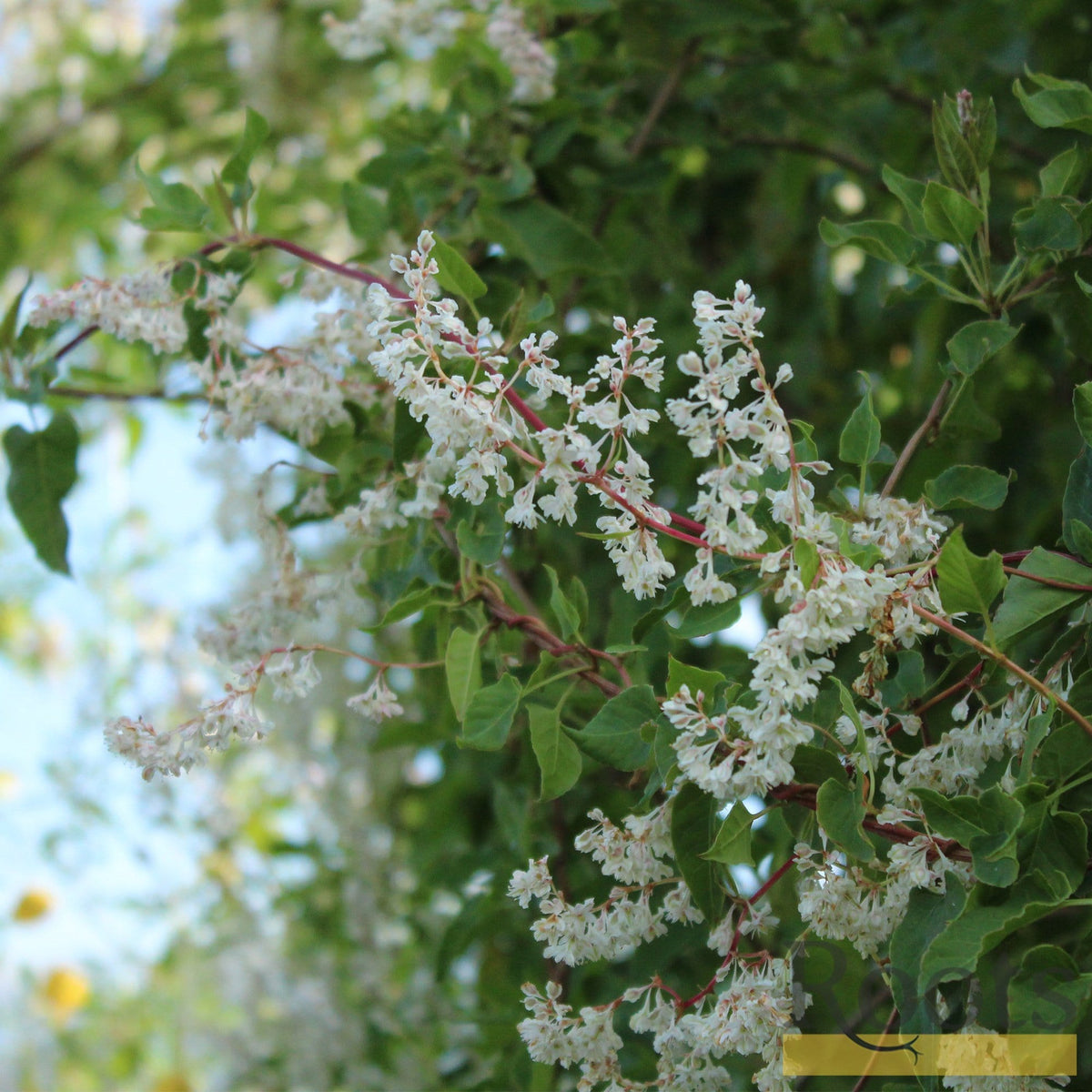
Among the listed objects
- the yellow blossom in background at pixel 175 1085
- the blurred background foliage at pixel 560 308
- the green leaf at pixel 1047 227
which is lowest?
the yellow blossom in background at pixel 175 1085

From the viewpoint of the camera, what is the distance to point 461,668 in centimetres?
53

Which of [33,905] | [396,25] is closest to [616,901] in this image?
[396,25]

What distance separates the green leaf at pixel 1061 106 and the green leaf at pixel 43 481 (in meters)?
0.62

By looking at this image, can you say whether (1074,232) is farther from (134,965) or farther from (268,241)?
(134,965)

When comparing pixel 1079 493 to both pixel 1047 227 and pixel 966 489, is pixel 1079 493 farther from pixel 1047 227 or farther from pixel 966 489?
pixel 1047 227

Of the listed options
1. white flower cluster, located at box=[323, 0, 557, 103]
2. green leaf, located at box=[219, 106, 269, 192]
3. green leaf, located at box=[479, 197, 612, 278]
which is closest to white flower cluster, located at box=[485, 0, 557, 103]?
white flower cluster, located at box=[323, 0, 557, 103]

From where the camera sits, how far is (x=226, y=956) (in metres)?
1.41

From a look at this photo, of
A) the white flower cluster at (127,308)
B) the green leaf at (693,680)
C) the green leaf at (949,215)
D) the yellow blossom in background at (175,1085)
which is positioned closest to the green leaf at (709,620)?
the green leaf at (693,680)

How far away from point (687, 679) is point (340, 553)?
1.10 m

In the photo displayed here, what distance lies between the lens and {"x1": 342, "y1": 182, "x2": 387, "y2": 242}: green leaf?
81cm

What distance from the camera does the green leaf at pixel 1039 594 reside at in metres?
0.48

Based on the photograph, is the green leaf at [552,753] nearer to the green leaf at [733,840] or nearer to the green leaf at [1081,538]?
the green leaf at [733,840]

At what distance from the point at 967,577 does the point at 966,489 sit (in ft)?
0.31

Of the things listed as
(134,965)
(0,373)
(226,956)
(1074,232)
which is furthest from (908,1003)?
(134,965)
